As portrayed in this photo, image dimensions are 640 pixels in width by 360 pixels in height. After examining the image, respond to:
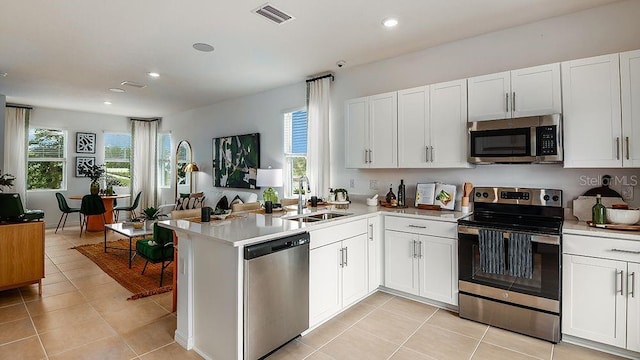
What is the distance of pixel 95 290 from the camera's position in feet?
11.9

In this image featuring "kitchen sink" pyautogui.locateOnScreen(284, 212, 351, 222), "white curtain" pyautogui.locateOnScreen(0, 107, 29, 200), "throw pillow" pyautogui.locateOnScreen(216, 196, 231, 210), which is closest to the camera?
"kitchen sink" pyautogui.locateOnScreen(284, 212, 351, 222)

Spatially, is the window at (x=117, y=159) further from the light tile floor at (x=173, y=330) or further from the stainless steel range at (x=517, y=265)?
the stainless steel range at (x=517, y=265)

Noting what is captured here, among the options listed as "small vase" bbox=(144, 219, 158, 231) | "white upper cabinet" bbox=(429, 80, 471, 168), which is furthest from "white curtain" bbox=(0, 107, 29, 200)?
"white upper cabinet" bbox=(429, 80, 471, 168)

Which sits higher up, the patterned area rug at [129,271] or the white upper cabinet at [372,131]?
the white upper cabinet at [372,131]

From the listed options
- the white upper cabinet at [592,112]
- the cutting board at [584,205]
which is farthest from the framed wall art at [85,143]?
the cutting board at [584,205]

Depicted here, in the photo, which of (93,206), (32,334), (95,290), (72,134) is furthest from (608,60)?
(72,134)

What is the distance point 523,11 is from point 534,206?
69.7 inches

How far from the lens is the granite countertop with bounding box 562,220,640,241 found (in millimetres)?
2228

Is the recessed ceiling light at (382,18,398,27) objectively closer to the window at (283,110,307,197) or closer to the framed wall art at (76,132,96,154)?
the window at (283,110,307,197)

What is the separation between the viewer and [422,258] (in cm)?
314

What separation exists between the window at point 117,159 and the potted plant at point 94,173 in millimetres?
243

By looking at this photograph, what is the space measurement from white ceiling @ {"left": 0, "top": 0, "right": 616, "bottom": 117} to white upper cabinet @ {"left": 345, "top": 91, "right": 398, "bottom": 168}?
62cm

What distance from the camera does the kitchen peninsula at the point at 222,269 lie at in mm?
2064

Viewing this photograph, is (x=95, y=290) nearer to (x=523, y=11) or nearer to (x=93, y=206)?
(x=93, y=206)
